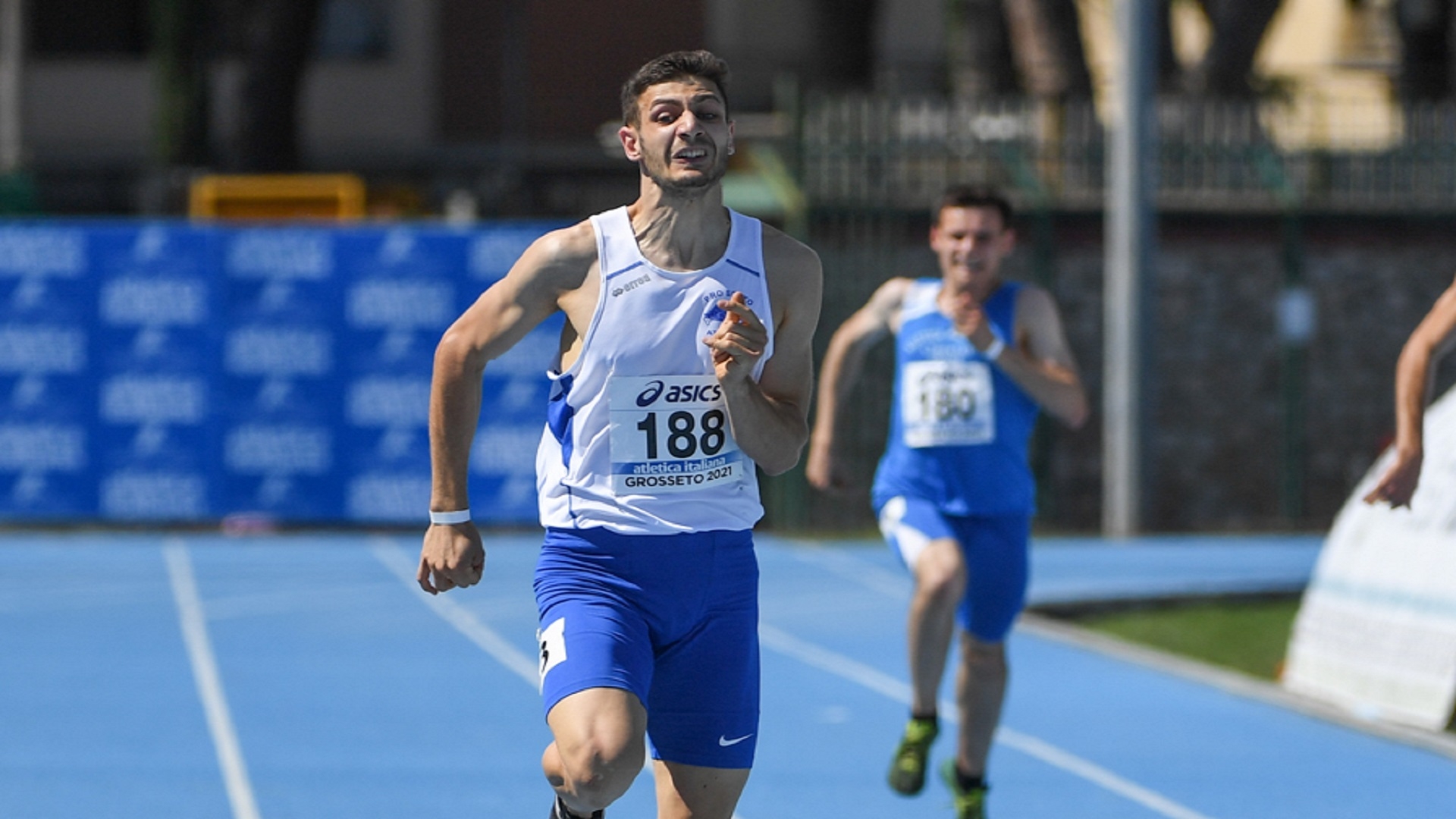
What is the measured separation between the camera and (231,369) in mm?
19688

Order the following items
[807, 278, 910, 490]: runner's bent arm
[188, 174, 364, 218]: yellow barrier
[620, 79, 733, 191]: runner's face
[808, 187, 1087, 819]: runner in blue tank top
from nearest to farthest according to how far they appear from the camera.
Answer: [620, 79, 733, 191]: runner's face → [808, 187, 1087, 819]: runner in blue tank top → [807, 278, 910, 490]: runner's bent arm → [188, 174, 364, 218]: yellow barrier

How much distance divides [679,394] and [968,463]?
9.74 ft

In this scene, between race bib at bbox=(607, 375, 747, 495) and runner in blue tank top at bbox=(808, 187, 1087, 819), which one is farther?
runner in blue tank top at bbox=(808, 187, 1087, 819)

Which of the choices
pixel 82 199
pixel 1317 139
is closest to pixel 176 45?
pixel 82 199

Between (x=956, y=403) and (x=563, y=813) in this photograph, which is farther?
(x=956, y=403)

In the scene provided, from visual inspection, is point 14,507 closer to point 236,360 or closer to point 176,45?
point 236,360

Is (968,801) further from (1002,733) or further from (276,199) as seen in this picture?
(276,199)

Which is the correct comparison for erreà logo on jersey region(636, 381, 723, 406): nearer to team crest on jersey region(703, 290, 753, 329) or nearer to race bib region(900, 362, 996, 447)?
team crest on jersey region(703, 290, 753, 329)

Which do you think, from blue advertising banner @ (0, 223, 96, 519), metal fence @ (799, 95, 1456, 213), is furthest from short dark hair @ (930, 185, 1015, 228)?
blue advertising banner @ (0, 223, 96, 519)

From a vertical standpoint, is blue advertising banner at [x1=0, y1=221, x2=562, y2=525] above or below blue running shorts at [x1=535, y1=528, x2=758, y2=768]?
below

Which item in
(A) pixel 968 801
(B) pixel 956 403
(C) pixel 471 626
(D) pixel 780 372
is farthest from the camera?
(C) pixel 471 626

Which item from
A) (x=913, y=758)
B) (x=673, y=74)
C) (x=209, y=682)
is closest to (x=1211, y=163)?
(x=209, y=682)

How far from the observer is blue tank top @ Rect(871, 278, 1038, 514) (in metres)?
8.16

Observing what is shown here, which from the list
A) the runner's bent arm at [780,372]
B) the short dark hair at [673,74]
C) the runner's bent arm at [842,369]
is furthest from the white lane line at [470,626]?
the short dark hair at [673,74]
